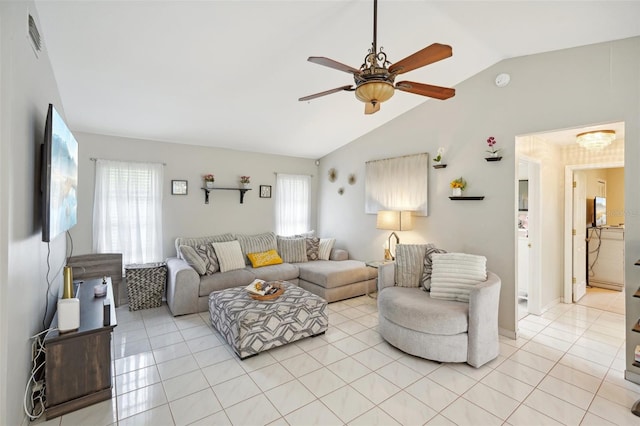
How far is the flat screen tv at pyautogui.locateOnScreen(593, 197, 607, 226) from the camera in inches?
201

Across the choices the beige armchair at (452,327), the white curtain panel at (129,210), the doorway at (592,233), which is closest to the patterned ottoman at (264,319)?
the beige armchair at (452,327)

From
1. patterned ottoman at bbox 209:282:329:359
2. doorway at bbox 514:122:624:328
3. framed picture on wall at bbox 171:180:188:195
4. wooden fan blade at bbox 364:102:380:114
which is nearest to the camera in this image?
wooden fan blade at bbox 364:102:380:114

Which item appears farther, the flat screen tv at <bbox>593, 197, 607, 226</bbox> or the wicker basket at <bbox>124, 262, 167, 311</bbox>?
the flat screen tv at <bbox>593, 197, 607, 226</bbox>

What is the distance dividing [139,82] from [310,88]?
5.76ft

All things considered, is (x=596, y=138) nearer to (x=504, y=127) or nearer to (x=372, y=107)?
(x=504, y=127)

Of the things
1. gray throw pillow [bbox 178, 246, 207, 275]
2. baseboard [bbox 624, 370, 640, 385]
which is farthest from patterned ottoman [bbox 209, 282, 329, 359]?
baseboard [bbox 624, 370, 640, 385]

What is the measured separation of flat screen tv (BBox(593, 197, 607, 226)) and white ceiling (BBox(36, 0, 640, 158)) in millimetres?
3626

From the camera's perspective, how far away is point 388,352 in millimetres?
2908

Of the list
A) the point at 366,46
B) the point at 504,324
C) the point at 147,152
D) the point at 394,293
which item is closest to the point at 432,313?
the point at 394,293

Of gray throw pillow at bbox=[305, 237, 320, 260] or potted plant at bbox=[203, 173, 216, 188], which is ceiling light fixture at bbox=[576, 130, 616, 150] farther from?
potted plant at bbox=[203, 173, 216, 188]

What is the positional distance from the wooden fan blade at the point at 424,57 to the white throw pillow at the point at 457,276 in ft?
6.65

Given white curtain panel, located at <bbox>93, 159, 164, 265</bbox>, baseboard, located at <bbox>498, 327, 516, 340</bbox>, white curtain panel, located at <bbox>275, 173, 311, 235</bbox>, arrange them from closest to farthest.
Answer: baseboard, located at <bbox>498, 327, 516, 340</bbox> → white curtain panel, located at <bbox>93, 159, 164, 265</bbox> → white curtain panel, located at <bbox>275, 173, 311, 235</bbox>

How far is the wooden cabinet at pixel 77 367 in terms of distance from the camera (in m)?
2.01

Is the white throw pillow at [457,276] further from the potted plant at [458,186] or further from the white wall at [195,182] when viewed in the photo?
the white wall at [195,182]
